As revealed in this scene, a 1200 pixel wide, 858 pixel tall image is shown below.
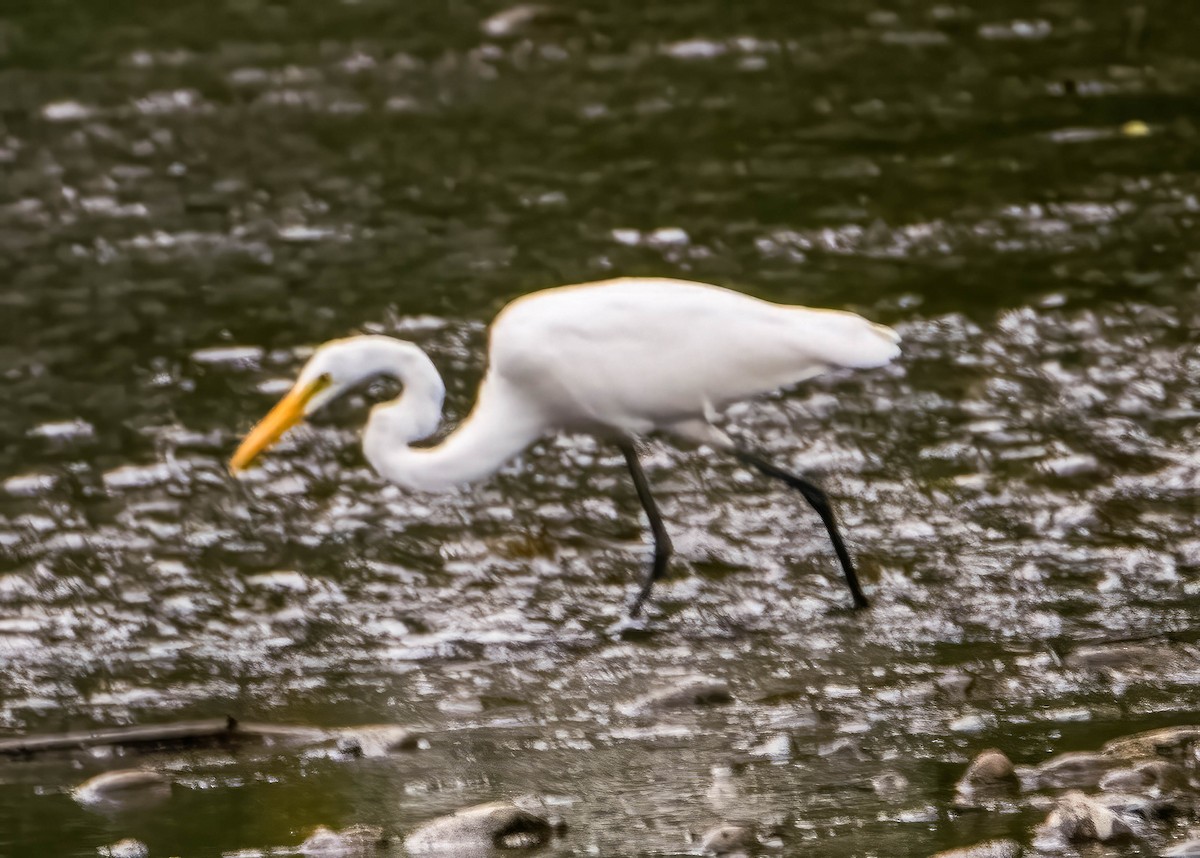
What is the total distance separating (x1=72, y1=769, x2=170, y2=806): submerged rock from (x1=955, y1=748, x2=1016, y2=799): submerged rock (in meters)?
1.84

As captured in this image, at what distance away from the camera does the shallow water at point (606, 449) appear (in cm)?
430

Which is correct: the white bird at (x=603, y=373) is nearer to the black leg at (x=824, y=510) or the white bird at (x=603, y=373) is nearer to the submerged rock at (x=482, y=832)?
the black leg at (x=824, y=510)

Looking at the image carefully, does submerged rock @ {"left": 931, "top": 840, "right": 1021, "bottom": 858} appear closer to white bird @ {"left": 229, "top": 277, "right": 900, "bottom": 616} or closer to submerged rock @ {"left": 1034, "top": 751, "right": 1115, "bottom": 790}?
submerged rock @ {"left": 1034, "top": 751, "right": 1115, "bottom": 790}

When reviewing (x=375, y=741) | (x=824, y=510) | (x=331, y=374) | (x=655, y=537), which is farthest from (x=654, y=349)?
(x=375, y=741)

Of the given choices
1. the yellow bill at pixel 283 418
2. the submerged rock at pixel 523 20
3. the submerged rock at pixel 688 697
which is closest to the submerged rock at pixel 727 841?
the submerged rock at pixel 688 697

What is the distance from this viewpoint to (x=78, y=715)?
470 centimetres

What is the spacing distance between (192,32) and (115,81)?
1.07 meters

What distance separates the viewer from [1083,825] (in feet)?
11.6

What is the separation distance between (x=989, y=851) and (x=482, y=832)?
41.3 inches

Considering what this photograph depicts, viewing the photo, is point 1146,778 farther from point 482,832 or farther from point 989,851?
point 482,832

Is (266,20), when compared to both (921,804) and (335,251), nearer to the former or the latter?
(335,251)

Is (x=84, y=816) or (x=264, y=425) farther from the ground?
(x=264, y=425)

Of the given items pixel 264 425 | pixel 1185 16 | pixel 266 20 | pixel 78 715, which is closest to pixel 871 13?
pixel 1185 16

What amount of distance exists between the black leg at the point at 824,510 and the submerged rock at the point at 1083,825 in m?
1.56
